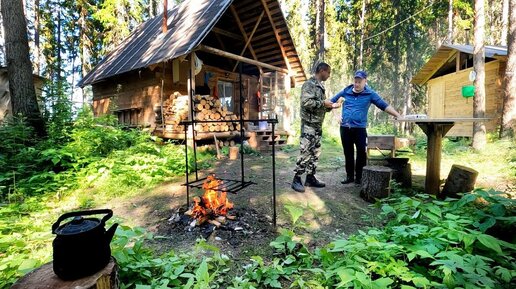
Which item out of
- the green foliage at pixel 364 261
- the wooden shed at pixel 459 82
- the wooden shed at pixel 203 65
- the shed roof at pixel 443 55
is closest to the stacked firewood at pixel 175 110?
the wooden shed at pixel 203 65

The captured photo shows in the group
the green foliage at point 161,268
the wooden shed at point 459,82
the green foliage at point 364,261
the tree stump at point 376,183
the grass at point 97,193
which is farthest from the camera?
the wooden shed at point 459,82

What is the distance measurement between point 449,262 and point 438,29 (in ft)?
95.8

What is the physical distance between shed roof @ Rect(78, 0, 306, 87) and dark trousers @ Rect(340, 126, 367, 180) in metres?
4.79

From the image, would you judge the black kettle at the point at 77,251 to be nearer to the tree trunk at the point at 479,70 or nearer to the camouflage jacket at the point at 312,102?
the camouflage jacket at the point at 312,102

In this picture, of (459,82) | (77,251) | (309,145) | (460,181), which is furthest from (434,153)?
(459,82)

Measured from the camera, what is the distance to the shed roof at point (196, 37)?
26.0 feet

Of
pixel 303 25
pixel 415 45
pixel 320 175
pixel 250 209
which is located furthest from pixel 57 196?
pixel 415 45

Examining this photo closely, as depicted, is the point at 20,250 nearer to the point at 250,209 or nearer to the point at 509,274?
the point at 250,209

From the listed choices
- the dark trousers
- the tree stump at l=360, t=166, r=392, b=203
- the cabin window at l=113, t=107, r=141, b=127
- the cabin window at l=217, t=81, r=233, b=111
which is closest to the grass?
the tree stump at l=360, t=166, r=392, b=203

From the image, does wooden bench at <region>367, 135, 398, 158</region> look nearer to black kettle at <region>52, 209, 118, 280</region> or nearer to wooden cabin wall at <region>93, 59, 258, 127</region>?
wooden cabin wall at <region>93, 59, 258, 127</region>

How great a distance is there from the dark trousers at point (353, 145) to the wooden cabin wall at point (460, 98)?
30.0 feet

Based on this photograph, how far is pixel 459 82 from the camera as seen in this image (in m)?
13.9

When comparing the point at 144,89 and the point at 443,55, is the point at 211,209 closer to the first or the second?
the point at 144,89

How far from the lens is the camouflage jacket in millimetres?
4371
